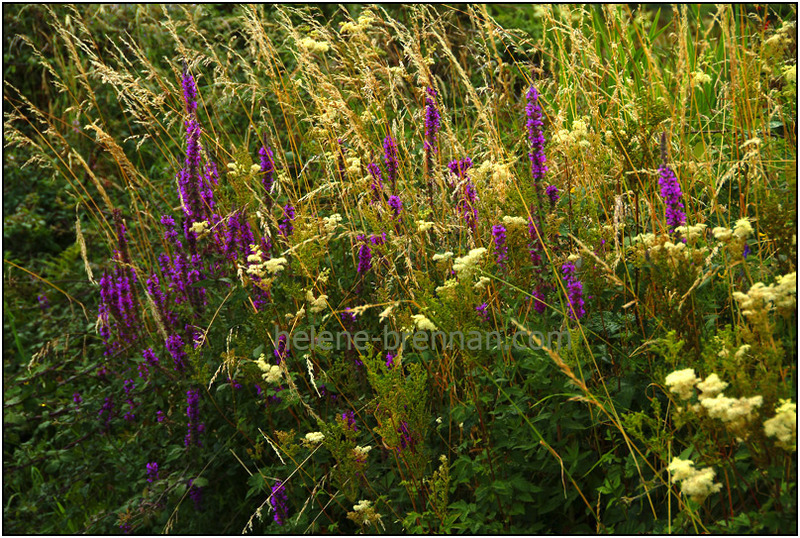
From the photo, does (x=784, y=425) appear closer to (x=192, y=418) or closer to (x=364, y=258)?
(x=364, y=258)

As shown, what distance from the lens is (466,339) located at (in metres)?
2.07

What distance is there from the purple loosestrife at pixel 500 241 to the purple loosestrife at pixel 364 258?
1.90 ft

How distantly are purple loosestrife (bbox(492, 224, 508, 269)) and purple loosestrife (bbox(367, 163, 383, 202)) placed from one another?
616 mm

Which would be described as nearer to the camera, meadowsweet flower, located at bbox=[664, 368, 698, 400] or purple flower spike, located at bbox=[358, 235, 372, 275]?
meadowsweet flower, located at bbox=[664, 368, 698, 400]

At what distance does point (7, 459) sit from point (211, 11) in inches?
156

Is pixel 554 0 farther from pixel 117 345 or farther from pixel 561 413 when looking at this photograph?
pixel 117 345

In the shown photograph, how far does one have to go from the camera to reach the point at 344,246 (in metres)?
2.99

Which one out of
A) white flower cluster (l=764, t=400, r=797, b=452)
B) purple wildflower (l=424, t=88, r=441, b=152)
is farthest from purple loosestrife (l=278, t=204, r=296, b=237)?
white flower cluster (l=764, t=400, r=797, b=452)

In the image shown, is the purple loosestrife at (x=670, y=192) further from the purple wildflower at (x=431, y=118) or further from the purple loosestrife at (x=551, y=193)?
the purple wildflower at (x=431, y=118)

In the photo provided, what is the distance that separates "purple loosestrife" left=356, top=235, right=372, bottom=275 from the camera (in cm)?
271

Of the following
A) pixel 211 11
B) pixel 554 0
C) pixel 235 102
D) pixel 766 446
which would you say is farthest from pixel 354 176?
pixel 211 11

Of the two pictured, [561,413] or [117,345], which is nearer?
[561,413]

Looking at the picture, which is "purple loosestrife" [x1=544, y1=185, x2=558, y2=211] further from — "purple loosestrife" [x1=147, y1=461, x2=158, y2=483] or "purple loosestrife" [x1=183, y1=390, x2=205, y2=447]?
"purple loosestrife" [x1=147, y1=461, x2=158, y2=483]

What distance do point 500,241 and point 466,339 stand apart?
0.39m
